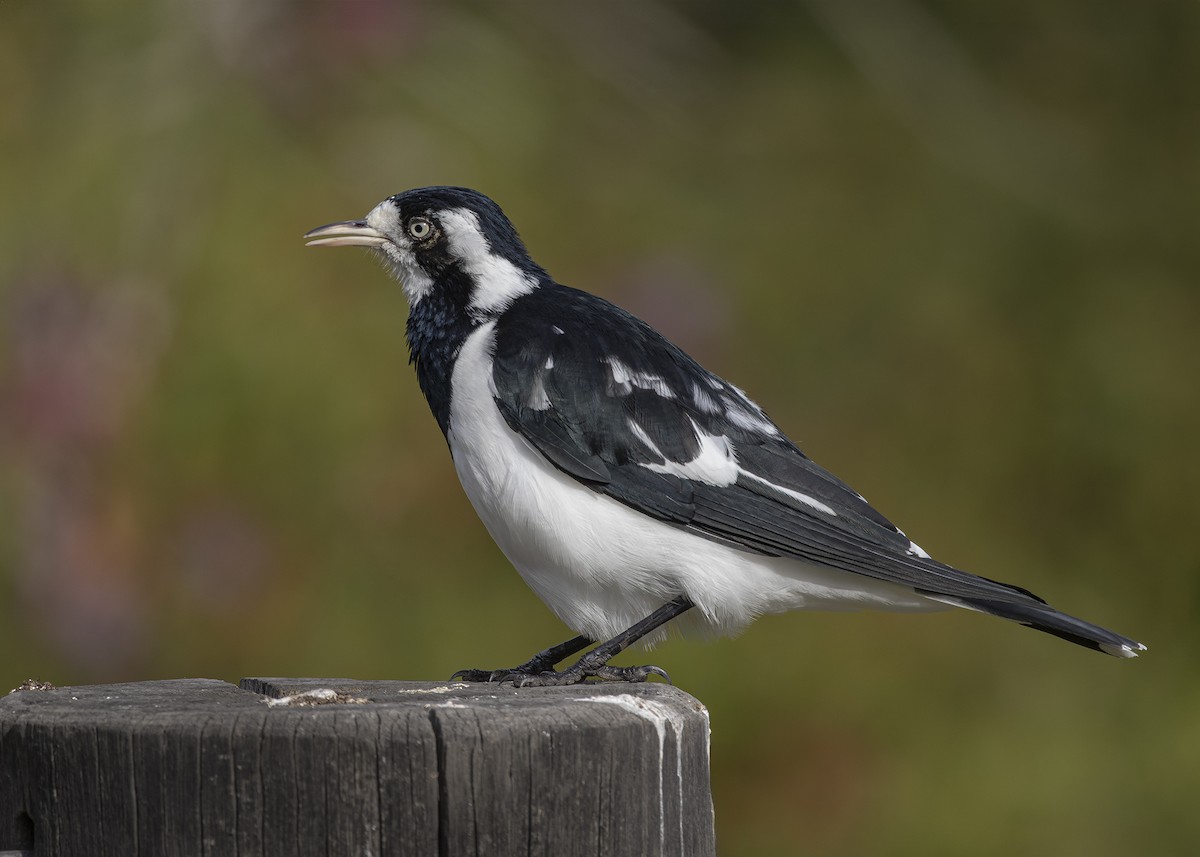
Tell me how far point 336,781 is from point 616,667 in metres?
1.43

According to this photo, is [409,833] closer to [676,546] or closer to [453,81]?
[676,546]

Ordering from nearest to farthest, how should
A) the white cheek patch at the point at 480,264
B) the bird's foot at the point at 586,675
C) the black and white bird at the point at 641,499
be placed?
the bird's foot at the point at 586,675 < the black and white bird at the point at 641,499 < the white cheek patch at the point at 480,264

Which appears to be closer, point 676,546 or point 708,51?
point 676,546

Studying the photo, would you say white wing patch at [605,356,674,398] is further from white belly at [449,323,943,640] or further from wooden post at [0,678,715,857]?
wooden post at [0,678,715,857]

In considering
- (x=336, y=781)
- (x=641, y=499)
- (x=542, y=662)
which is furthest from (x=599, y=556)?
(x=336, y=781)

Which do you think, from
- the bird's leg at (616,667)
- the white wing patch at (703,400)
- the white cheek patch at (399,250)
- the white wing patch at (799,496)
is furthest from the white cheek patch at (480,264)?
the bird's leg at (616,667)

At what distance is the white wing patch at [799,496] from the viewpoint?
4.04 metres

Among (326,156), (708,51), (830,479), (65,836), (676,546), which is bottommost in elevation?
(65,836)

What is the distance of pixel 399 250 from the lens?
455cm

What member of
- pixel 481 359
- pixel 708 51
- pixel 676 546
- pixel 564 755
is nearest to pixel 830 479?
pixel 676 546

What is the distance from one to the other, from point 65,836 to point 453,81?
6.10 meters

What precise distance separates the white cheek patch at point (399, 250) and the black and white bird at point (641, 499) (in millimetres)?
236

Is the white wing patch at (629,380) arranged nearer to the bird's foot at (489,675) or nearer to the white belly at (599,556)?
the white belly at (599,556)

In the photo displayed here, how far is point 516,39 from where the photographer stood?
881cm
